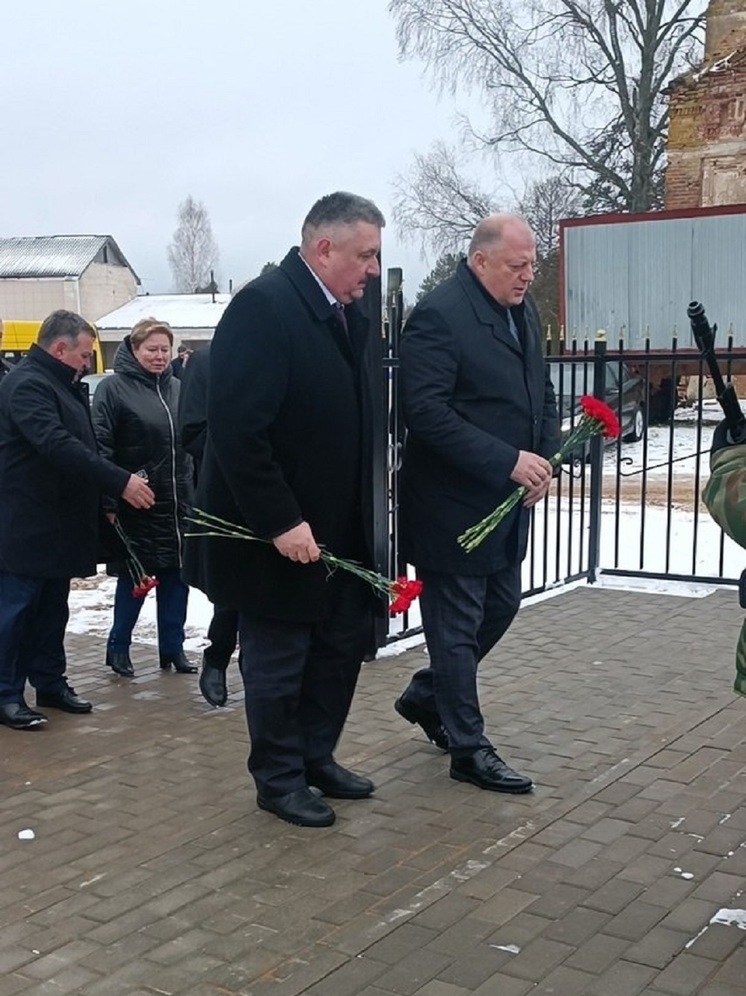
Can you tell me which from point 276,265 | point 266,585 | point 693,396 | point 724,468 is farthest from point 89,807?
point 693,396

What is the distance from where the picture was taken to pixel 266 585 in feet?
12.2

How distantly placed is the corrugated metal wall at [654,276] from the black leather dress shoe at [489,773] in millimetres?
14741

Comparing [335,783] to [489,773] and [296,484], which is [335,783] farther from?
[296,484]

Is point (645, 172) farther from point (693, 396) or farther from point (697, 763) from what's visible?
point (697, 763)

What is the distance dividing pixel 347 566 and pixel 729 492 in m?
1.36

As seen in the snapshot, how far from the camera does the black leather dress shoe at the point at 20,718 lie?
4879 mm

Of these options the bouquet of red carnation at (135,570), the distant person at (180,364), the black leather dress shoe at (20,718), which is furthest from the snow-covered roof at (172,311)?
the black leather dress shoe at (20,718)

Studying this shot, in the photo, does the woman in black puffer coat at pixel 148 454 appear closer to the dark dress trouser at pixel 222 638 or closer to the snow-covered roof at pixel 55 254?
the dark dress trouser at pixel 222 638

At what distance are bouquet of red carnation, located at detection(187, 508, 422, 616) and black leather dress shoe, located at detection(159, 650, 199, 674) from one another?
206 cm

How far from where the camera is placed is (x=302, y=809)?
3816 mm

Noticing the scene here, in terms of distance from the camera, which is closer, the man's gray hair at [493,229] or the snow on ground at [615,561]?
the man's gray hair at [493,229]

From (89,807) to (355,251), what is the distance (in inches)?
83.2

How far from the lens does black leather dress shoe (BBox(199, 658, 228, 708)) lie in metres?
5.17

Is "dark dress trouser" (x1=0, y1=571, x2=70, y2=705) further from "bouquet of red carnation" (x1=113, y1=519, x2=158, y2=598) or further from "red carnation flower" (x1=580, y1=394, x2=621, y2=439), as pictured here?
"red carnation flower" (x1=580, y1=394, x2=621, y2=439)
